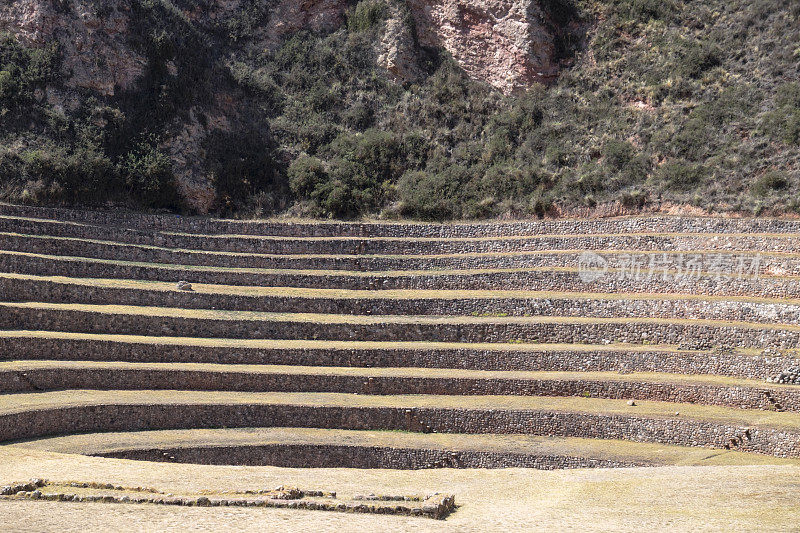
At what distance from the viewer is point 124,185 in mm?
48750

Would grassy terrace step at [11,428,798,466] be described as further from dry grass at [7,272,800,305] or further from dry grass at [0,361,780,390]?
dry grass at [7,272,800,305]

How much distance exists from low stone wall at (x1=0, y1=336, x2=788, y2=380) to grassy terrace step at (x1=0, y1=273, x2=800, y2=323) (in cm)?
315

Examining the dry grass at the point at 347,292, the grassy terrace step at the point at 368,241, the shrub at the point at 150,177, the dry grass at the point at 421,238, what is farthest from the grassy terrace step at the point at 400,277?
the shrub at the point at 150,177

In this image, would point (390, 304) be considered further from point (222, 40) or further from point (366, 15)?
point (222, 40)

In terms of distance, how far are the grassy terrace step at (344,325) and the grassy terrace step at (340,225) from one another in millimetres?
7769

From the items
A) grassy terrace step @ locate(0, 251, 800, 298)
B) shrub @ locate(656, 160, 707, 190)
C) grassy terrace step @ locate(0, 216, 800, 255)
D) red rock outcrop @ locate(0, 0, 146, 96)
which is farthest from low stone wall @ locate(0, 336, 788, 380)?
red rock outcrop @ locate(0, 0, 146, 96)

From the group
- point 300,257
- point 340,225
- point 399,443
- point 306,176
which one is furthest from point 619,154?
point 399,443

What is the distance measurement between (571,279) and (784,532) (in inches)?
918

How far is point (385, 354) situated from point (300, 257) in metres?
9.90

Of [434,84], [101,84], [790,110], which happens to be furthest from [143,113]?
[790,110]

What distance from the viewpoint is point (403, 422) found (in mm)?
33344

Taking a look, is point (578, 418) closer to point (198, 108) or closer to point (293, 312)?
point (293, 312)

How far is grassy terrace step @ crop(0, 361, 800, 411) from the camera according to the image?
3181 cm

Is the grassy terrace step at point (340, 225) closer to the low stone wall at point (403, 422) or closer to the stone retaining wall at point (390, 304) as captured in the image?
the stone retaining wall at point (390, 304)
